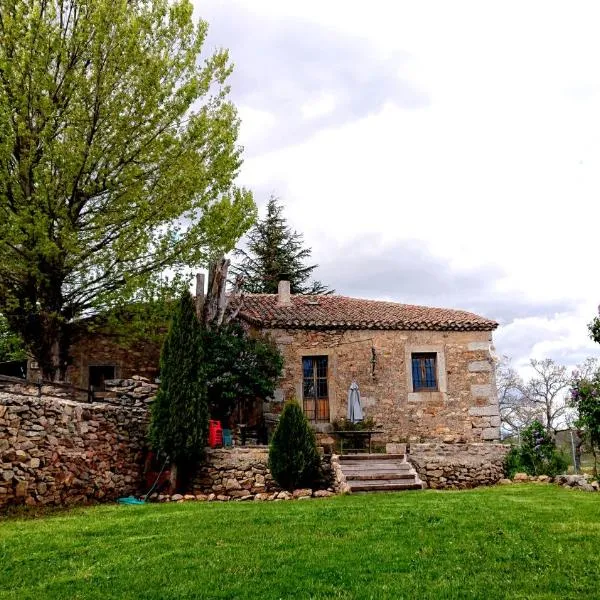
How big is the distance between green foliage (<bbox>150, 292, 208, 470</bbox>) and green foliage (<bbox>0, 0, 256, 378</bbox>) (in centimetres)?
166

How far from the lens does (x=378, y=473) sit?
1334cm

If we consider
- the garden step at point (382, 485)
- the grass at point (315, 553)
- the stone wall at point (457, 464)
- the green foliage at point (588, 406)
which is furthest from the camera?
the stone wall at point (457, 464)

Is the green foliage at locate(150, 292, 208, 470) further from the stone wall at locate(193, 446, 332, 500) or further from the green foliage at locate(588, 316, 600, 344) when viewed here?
the green foliage at locate(588, 316, 600, 344)

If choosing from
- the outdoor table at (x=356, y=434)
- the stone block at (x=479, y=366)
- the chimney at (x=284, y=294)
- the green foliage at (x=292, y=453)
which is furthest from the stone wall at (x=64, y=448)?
the stone block at (x=479, y=366)

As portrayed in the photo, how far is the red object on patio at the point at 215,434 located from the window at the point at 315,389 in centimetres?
296

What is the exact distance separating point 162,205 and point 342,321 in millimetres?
5894

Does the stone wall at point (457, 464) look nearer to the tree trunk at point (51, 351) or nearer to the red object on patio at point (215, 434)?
the red object on patio at point (215, 434)

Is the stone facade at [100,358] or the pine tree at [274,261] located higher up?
the pine tree at [274,261]

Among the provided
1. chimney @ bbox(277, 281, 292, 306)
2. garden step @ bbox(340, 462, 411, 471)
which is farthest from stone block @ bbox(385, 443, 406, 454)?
chimney @ bbox(277, 281, 292, 306)

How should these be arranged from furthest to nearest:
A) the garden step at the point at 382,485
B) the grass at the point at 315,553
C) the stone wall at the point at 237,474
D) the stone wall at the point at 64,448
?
the stone wall at the point at 237,474 → the garden step at the point at 382,485 → the stone wall at the point at 64,448 → the grass at the point at 315,553

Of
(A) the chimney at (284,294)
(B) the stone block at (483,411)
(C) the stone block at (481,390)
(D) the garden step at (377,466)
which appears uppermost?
(A) the chimney at (284,294)

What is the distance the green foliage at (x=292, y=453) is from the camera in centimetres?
1266

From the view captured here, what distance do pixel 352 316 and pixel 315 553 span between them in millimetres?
11786

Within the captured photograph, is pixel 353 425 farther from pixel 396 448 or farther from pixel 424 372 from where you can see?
pixel 424 372
